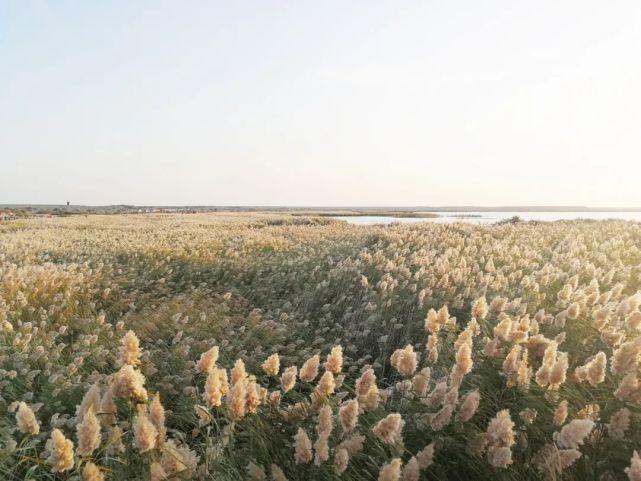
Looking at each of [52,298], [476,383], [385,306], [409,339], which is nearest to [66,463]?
[476,383]

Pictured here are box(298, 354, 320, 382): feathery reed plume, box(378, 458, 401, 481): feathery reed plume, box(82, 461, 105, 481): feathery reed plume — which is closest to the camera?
box(378, 458, 401, 481): feathery reed plume

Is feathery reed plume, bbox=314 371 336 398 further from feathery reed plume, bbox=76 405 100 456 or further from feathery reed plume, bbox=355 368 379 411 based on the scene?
feathery reed plume, bbox=76 405 100 456

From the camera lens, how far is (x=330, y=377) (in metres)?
2.82

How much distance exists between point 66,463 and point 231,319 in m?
5.16

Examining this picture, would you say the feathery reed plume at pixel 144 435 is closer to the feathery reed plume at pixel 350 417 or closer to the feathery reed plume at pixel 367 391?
the feathery reed plume at pixel 350 417

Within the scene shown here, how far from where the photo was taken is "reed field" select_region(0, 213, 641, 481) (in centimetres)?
232

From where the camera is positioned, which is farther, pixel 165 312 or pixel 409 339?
pixel 165 312

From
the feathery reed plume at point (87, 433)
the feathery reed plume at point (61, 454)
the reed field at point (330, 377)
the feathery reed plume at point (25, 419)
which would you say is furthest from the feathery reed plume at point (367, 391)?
the feathery reed plume at point (25, 419)

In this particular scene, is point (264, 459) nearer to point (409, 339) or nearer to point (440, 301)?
point (409, 339)

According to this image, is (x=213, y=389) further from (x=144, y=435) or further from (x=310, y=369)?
(x=310, y=369)

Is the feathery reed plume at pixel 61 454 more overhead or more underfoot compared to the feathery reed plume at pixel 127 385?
more underfoot

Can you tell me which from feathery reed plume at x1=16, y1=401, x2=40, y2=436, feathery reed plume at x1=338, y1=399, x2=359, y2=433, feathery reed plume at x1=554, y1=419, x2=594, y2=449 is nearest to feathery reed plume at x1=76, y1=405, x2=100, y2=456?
feathery reed plume at x1=16, y1=401, x2=40, y2=436

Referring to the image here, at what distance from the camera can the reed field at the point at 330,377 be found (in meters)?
2.32

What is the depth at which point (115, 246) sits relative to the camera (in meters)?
13.3
